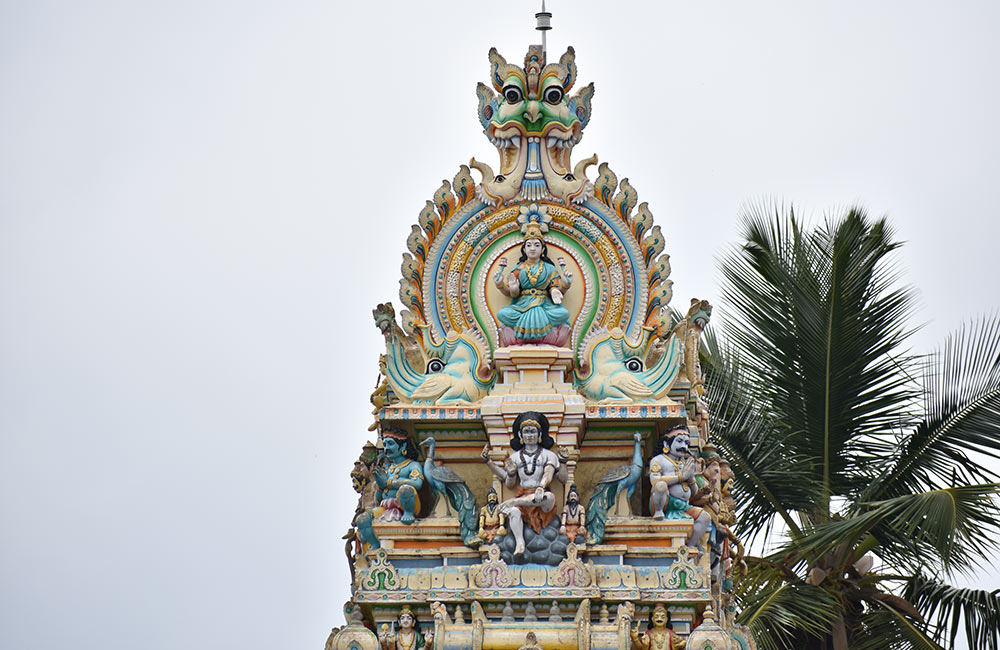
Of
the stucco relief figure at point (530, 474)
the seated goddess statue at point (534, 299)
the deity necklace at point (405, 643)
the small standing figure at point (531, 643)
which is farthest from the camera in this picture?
the seated goddess statue at point (534, 299)

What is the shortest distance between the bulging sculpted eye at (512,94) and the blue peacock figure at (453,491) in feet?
11.7

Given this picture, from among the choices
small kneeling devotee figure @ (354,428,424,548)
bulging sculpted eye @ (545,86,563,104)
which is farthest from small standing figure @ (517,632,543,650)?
bulging sculpted eye @ (545,86,563,104)

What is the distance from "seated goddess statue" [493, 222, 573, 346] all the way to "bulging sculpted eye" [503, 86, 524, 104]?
135cm

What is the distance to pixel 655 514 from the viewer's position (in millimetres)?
24672

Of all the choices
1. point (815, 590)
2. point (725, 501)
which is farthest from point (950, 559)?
point (725, 501)

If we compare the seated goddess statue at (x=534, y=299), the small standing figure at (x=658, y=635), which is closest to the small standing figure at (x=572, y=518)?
the small standing figure at (x=658, y=635)

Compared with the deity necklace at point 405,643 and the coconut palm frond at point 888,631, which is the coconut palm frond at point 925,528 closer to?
the coconut palm frond at point 888,631

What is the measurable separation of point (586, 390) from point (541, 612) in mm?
2295

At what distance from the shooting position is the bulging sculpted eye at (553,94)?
25.8 m

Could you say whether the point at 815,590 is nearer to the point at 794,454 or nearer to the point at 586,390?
the point at 794,454

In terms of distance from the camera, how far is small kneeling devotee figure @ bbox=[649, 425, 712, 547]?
24641 mm

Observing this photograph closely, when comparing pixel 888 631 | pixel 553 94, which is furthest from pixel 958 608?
pixel 553 94

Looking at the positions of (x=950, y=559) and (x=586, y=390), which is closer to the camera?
(x=586, y=390)

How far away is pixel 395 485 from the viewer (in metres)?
24.9
